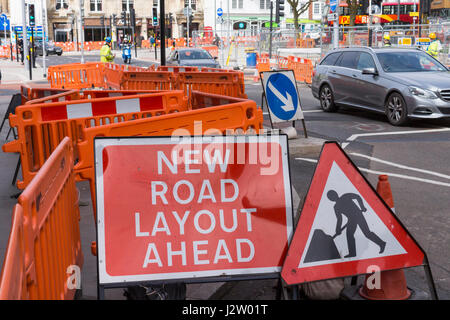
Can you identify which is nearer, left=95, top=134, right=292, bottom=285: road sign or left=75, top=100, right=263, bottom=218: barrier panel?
left=95, top=134, right=292, bottom=285: road sign

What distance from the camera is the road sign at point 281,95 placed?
10.6m

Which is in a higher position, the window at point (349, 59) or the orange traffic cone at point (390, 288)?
the window at point (349, 59)

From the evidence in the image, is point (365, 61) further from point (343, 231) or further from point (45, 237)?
point (45, 237)

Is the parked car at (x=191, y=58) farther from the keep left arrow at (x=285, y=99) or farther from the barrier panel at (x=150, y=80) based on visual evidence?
the keep left arrow at (x=285, y=99)

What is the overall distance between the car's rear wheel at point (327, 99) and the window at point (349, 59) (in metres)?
0.76

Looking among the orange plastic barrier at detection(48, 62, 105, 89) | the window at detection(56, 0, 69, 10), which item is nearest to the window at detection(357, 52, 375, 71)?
the orange plastic barrier at detection(48, 62, 105, 89)

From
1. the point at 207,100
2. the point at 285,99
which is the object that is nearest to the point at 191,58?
the point at 285,99

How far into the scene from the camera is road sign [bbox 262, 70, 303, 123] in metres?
10.6

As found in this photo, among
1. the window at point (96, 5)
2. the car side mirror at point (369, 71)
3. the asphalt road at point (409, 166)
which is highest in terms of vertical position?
the window at point (96, 5)

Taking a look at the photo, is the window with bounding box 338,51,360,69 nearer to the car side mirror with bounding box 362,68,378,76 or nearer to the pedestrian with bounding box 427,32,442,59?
the car side mirror with bounding box 362,68,378,76

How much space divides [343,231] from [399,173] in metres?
5.41

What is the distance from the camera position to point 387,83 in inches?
541

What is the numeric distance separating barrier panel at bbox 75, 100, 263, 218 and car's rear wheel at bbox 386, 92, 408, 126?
772 cm

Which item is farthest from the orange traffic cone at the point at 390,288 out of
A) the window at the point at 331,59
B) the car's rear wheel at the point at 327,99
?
the window at the point at 331,59
